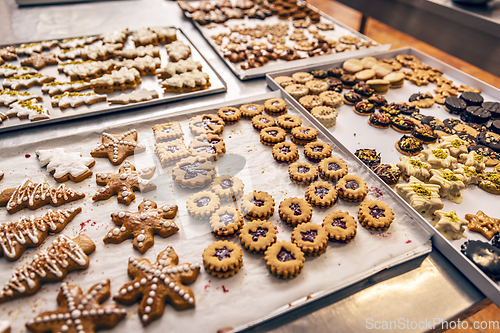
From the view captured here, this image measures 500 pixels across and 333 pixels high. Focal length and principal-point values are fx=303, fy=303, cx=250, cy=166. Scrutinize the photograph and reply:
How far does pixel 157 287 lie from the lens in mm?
1660

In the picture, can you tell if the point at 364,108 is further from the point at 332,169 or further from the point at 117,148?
the point at 117,148

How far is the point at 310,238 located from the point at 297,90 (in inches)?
71.4

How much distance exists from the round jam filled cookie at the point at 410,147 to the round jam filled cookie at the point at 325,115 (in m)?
0.63

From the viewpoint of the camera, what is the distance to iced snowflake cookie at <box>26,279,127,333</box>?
152cm

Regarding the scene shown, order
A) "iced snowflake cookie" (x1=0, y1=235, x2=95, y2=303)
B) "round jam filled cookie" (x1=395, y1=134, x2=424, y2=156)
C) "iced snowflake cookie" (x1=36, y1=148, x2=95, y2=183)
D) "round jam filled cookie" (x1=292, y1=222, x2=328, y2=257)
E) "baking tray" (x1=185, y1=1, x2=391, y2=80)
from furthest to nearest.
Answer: "baking tray" (x1=185, y1=1, x2=391, y2=80), "round jam filled cookie" (x1=395, y1=134, x2=424, y2=156), "iced snowflake cookie" (x1=36, y1=148, x2=95, y2=183), "round jam filled cookie" (x1=292, y1=222, x2=328, y2=257), "iced snowflake cookie" (x1=0, y1=235, x2=95, y2=303)

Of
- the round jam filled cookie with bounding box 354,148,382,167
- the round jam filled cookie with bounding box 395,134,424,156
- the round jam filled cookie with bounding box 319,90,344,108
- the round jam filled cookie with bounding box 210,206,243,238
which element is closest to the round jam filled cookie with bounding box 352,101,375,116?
the round jam filled cookie with bounding box 319,90,344,108

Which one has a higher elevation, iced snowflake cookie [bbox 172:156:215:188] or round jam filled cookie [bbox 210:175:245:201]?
iced snowflake cookie [bbox 172:156:215:188]

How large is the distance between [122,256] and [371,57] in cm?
368

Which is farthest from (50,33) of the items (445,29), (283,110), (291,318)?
(445,29)

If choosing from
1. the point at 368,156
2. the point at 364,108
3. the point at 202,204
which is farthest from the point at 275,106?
the point at 202,204

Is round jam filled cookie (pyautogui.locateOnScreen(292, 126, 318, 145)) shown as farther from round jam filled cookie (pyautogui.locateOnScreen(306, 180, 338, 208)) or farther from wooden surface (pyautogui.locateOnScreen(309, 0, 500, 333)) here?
wooden surface (pyautogui.locateOnScreen(309, 0, 500, 333))

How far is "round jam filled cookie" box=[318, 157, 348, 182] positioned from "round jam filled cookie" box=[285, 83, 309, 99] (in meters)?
1.00

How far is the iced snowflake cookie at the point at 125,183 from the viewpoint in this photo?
218 cm

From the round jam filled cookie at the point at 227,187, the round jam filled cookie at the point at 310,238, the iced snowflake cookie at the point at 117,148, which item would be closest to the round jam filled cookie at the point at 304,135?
the round jam filled cookie at the point at 227,187
